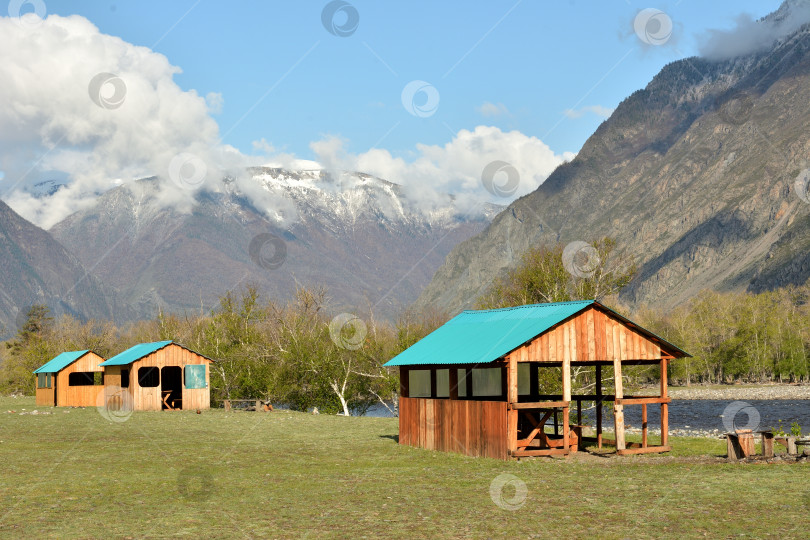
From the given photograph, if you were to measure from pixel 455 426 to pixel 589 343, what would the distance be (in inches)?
215

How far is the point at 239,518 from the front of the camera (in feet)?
60.1

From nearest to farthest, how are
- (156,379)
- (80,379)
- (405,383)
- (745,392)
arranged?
(405,383) < (156,379) < (80,379) < (745,392)

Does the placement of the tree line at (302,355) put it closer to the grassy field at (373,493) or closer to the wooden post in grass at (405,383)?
the wooden post in grass at (405,383)

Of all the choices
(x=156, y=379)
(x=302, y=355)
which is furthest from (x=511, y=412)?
(x=302, y=355)

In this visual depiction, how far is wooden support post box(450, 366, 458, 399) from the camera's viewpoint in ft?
102

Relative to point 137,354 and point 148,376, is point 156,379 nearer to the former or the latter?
point 148,376

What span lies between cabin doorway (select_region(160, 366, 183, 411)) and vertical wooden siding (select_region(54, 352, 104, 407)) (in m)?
6.29

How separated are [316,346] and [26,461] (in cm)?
4080

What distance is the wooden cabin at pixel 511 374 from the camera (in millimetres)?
28203

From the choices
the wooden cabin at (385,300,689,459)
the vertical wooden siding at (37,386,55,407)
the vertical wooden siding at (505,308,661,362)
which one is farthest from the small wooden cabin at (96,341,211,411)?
the vertical wooden siding at (505,308,661,362)

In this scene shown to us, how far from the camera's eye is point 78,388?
66.9 meters

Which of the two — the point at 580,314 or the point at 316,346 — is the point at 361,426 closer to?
the point at 580,314

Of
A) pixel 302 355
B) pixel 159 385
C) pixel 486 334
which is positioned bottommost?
pixel 159 385

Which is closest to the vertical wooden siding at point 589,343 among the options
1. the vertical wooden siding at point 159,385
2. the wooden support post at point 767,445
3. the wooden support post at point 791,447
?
the wooden support post at point 767,445
